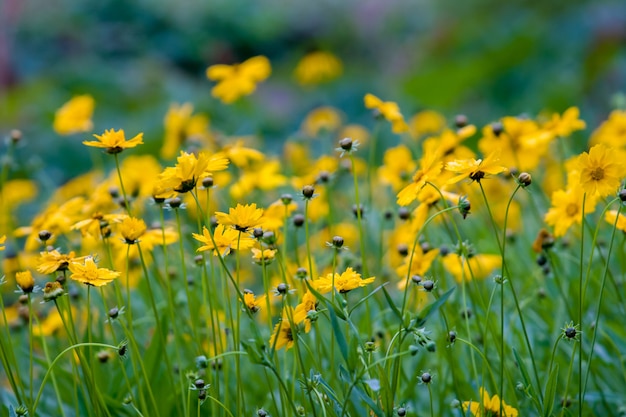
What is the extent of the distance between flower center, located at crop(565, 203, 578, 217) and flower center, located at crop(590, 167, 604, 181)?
0.74 ft

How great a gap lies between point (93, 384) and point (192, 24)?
6212mm

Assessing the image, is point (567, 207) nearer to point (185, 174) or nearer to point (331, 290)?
point (331, 290)

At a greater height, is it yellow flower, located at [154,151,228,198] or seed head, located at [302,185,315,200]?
yellow flower, located at [154,151,228,198]

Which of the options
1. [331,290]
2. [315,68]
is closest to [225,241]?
[331,290]

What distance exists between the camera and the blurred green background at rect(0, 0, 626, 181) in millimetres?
4109

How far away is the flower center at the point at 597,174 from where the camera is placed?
3.33ft

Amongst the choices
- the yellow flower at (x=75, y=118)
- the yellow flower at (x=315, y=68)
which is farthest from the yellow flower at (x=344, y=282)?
the yellow flower at (x=315, y=68)

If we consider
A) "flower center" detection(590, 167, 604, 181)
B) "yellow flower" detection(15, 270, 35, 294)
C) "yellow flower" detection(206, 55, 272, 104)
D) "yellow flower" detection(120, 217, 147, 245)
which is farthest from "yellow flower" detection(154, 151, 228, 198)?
"yellow flower" detection(206, 55, 272, 104)

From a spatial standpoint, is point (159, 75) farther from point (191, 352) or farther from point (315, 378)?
point (315, 378)

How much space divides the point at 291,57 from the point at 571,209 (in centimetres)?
573

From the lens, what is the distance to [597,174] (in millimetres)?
1021

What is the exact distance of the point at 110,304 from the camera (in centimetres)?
186

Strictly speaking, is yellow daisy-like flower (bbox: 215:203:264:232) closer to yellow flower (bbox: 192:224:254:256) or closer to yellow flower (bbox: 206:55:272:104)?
yellow flower (bbox: 192:224:254:256)

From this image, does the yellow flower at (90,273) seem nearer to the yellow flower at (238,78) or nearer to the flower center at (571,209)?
→ the flower center at (571,209)
